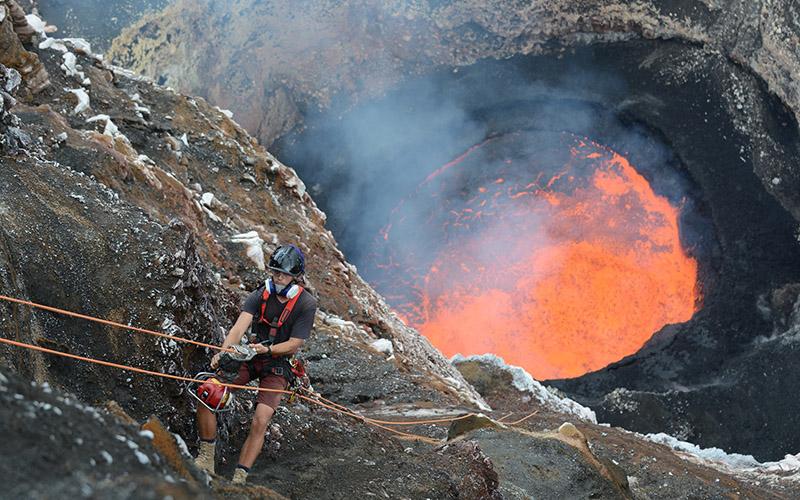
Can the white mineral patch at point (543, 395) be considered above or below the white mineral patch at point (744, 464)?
above

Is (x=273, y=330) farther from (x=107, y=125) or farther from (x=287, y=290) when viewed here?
(x=107, y=125)

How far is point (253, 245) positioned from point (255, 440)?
703cm

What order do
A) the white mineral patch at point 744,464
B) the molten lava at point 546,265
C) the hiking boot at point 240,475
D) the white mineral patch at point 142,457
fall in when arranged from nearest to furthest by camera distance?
1. the white mineral patch at point 142,457
2. the hiking boot at point 240,475
3. the white mineral patch at point 744,464
4. the molten lava at point 546,265

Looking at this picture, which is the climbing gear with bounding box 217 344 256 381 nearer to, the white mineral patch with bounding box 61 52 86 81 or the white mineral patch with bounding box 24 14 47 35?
the white mineral patch with bounding box 61 52 86 81

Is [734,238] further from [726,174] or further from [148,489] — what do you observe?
[148,489]

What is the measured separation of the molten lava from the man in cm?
1760

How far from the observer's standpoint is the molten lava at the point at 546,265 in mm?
23594

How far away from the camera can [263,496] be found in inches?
183

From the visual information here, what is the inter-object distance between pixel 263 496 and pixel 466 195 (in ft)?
71.5

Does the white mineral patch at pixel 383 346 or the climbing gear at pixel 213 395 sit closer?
the climbing gear at pixel 213 395

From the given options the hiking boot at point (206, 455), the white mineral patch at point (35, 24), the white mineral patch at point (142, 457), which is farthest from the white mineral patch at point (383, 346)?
the white mineral patch at point (142, 457)

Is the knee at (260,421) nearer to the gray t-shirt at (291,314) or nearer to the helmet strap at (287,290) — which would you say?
the gray t-shirt at (291,314)

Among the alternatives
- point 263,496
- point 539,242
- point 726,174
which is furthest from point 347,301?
point 726,174

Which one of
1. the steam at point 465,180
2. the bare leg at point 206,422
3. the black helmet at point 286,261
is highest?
the steam at point 465,180
